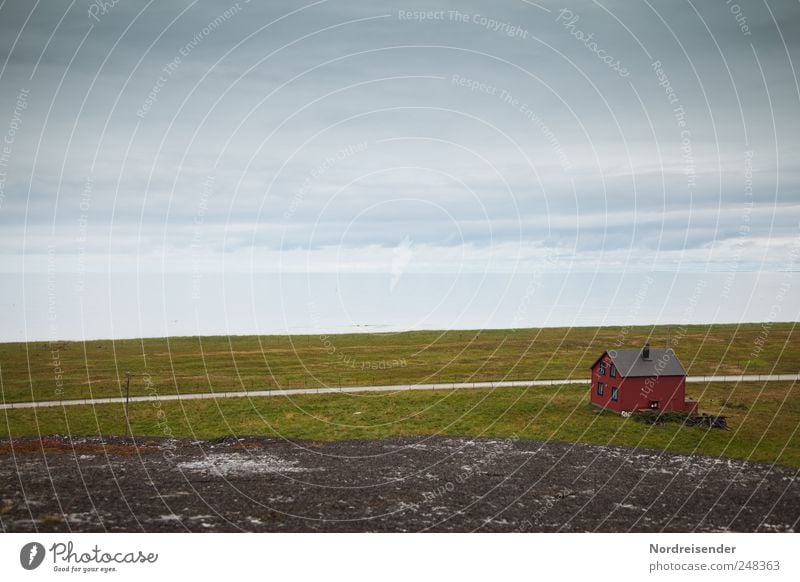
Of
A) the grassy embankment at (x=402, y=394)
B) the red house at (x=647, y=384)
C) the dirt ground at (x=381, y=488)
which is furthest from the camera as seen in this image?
the red house at (x=647, y=384)

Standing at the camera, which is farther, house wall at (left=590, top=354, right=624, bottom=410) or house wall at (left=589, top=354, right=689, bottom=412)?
house wall at (left=590, top=354, right=624, bottom=410)

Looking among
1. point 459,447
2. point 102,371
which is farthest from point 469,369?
point 102,371

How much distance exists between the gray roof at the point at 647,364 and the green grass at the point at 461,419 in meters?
5.34

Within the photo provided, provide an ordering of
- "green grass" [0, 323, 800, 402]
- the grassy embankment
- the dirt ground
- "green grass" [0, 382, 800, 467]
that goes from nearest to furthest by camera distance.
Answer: the dirt ground → "green grass" [0, 382, 800, 467] → the grassy embankment → "green grass" [0, 323, 800, 402]

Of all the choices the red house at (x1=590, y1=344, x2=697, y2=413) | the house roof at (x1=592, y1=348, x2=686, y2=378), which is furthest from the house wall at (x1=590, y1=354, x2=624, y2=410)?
Result: the house roof at (x1=592, y1=348, x2=686, y2=378)

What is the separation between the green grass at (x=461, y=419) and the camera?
5566 cm

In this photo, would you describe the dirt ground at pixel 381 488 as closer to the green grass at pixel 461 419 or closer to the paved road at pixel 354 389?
the green grass at pixel 461 419

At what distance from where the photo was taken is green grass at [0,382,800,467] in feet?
183

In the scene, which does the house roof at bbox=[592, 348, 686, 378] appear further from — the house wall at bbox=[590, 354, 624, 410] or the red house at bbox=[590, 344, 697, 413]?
the house wall at bbox=[590, 354, 624, 410]

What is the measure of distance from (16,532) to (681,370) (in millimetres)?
57256

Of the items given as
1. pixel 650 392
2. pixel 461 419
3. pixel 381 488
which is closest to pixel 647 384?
pixel 650 392

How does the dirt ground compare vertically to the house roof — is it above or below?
below

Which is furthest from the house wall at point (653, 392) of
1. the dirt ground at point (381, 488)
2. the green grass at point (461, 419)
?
the dirt ground at point (381, 488)
